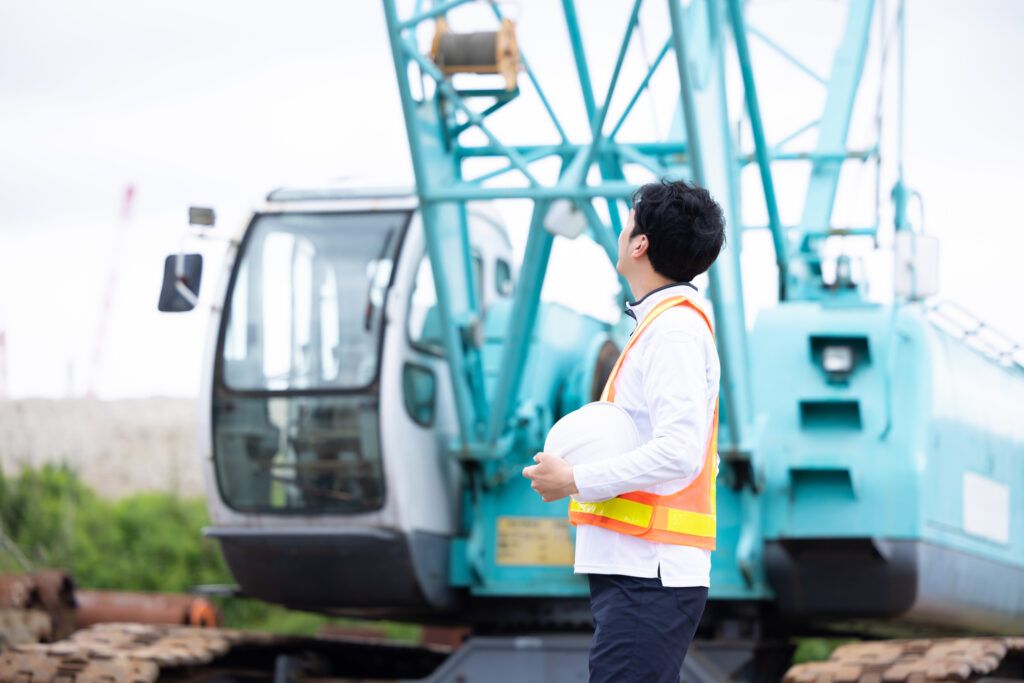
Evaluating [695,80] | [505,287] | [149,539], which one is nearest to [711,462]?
[695,80]

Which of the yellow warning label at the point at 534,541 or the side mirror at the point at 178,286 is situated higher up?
the side mirror at the point at 178,286

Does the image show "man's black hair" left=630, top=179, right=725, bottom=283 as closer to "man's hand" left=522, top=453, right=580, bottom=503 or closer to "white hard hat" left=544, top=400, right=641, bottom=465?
"white hard hat" left=544, top=400, right=641, bottom=465

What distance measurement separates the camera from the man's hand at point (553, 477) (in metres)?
→ 2.82

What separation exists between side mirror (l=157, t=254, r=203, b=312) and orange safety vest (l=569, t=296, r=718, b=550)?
3573 millimetres

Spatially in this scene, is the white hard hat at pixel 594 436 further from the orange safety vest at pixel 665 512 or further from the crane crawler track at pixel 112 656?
the crane crawler track at pixel 112 656

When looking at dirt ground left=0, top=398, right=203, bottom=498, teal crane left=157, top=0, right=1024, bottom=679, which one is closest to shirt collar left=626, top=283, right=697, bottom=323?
teal crane left=157, top=0, right=1024, bottom=679

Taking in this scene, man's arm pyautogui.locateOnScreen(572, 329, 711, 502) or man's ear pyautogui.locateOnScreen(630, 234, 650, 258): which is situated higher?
man's ear pyautogui.locateOnScreen(630, 234, 650, 258)

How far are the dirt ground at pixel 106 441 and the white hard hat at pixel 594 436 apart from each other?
29980mm

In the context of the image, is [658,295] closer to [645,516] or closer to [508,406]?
[645,516]

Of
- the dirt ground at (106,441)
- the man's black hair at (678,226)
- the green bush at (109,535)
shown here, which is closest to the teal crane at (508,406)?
the man's black hair at (678,226)

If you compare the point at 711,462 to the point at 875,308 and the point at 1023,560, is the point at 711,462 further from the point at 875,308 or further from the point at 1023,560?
the point at 1023,560

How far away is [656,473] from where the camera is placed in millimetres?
2803

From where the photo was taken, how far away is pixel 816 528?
6.82 meters

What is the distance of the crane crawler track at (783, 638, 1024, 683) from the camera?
20.5 ft
